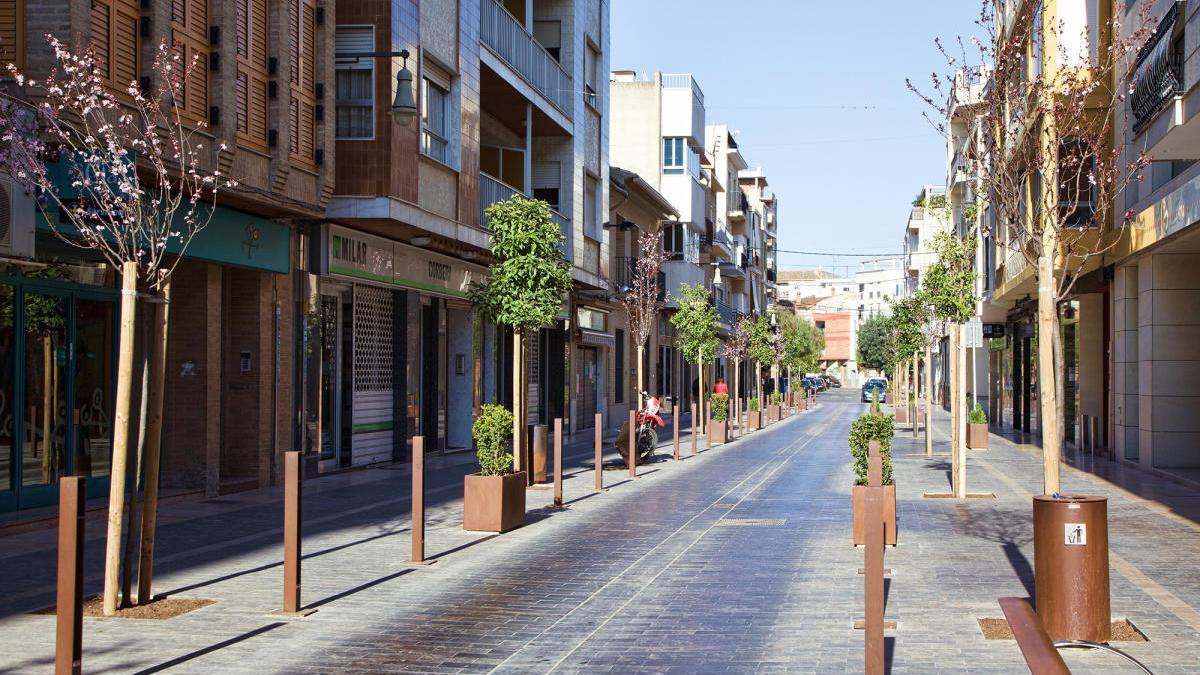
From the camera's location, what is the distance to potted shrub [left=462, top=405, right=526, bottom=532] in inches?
529

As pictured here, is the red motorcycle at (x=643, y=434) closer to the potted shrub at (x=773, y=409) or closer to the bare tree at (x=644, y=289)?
the bare tree at (x=644, y=289)

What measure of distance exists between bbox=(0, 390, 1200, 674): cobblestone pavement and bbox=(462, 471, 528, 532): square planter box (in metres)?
0.28

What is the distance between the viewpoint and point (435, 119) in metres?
23.0

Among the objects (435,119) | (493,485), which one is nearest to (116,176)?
(493,485)

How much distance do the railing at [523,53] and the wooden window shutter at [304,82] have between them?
6354mm

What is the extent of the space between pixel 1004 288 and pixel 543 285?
2044 centimetres

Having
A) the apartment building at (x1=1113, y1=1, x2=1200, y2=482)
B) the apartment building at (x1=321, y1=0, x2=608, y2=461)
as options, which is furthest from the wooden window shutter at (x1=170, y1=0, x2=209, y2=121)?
the apartment building at (x1=1113, y1=1, x2=1200, y2=482)

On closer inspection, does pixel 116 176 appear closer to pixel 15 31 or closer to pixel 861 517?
pixel 15 31

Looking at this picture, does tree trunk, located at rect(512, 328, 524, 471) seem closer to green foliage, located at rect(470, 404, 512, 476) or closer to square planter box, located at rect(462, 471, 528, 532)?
green foliage, located at rect(470, 404, 512, 476)

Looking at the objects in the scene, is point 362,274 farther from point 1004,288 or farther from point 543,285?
point 1004,288

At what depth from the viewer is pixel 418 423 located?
24891 millimetres

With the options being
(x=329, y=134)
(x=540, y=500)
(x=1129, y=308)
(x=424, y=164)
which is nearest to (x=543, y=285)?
(x=540, y=500)

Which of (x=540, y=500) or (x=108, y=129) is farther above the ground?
(x=108, y=129)

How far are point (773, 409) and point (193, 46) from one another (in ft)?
118
